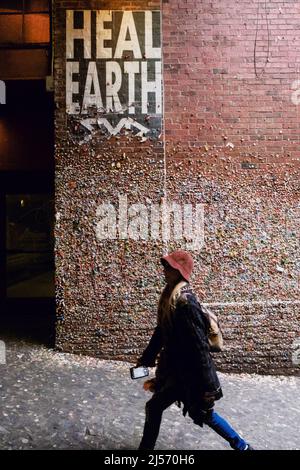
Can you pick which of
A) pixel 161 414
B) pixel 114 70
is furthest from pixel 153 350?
pixel 114 70

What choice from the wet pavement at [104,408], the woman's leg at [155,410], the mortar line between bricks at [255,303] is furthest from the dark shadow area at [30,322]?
the woman's leg at [155,410]

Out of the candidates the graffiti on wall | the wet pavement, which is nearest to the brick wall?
the graffiti on wall

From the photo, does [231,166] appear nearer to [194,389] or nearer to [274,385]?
[274,385]

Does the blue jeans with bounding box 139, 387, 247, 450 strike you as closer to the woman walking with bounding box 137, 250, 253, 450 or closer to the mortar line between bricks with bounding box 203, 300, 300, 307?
the woman walking with bounding box 137, 250, 253, 450

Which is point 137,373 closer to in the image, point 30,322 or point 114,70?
point 114,70

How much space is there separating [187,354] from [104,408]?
5.48 ft

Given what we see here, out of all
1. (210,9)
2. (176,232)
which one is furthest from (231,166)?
(210,9)

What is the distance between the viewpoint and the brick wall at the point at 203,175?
5535 mm

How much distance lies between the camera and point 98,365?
539cm

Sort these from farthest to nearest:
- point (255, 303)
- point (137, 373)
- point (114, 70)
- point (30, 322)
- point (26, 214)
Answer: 1. point (26, 214)
2. point (30, 322)
3. point (114, 70)
4. point (255, 303)
5. point (137, 373)

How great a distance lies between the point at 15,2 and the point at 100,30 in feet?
5.97

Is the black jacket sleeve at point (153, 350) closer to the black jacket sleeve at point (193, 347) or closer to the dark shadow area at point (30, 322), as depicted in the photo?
the black jacket sleeve at point (193, 347)

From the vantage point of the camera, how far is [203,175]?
5.55 meters

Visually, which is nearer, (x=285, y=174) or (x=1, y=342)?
(x=285, y=174)
